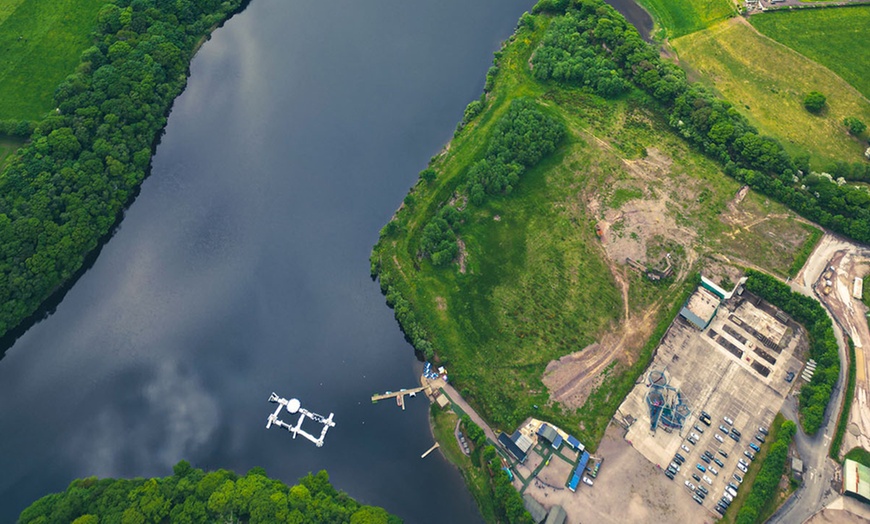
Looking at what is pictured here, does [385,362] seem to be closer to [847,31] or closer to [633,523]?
[633,523]

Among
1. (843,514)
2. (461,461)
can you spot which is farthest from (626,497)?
(843,514)

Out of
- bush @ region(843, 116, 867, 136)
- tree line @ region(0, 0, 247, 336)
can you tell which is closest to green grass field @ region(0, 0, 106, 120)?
tree line @ region(0, 0, 247, 336)

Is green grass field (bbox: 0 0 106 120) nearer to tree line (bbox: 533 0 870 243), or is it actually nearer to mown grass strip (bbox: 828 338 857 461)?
tree line (bbox: 533 0 870 243)

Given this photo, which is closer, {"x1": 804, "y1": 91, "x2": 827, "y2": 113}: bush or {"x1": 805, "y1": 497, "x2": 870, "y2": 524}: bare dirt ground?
{"x1": 805, "y1": 497, "x2": 870, "y2": 524}: bare dirt ground

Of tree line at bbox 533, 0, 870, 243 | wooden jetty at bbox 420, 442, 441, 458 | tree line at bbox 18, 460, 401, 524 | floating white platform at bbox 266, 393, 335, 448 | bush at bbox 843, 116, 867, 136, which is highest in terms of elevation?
bush at bbox 843, 116, 867, 136

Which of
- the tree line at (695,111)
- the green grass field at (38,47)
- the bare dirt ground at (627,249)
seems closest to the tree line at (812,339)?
the bare dirt ground at (627,249)

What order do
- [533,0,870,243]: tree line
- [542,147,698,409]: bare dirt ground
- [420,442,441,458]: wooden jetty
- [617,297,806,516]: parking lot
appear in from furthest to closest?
[533,0,870,243]: tree line, [542,147,698,409]: bare dirt ground, [420,442,441,458]: wooden jetty, [617,297,806,516]: parking lot

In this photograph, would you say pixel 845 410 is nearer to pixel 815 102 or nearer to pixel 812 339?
pixel 812 339

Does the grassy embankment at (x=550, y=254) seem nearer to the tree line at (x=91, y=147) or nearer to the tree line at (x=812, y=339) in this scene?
the tree line at (x=812, y=339)
